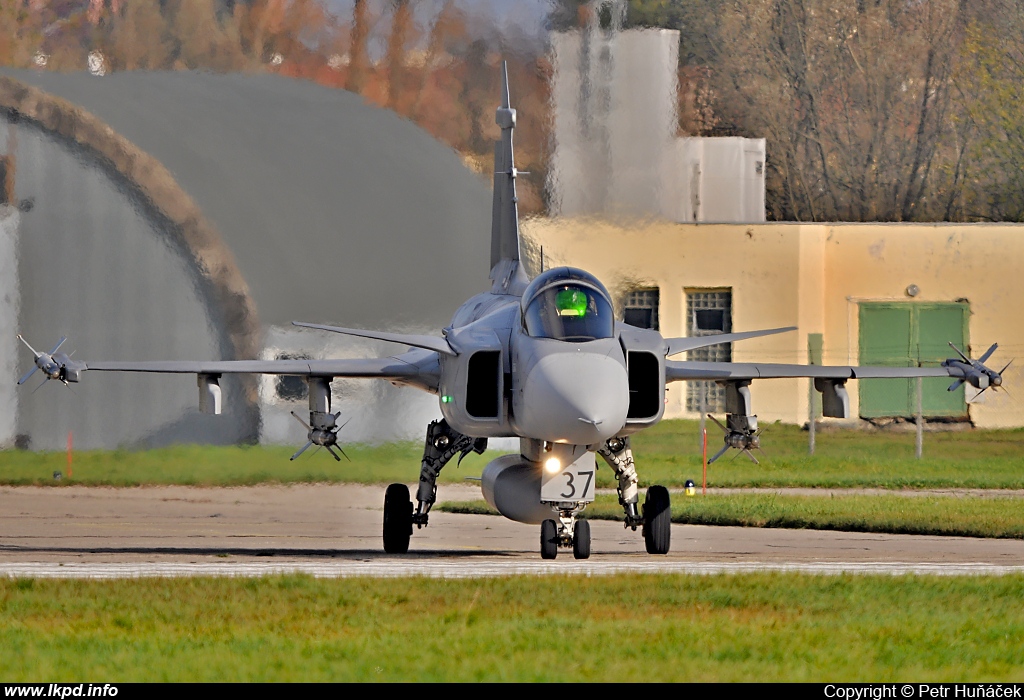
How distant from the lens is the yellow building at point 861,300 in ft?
103

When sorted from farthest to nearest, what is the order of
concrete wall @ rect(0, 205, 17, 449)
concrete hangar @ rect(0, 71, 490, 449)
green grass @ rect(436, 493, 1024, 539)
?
concrete wall @ rect(0, 205, 17, 449) < concrete hangar @ rect(0, 71, 490, 449) < green grass @ rect(436, 493, 1024, 539)

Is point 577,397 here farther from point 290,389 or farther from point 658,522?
point 290,389

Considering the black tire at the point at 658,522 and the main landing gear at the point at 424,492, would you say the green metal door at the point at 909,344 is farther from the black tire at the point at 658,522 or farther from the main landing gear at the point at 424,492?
the black tire at the point at 658,522

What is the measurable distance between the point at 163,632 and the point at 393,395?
48.8ft

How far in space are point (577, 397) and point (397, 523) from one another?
4.27 meters

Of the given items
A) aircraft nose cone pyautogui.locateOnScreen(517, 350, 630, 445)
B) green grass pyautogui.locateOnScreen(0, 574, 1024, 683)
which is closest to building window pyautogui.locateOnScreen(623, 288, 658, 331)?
aircraft nose cone pyautogui.locateOnScreen(517, 350, 630, 445)

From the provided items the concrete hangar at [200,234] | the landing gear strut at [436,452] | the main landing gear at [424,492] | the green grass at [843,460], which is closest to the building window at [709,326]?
the green grass at [843,460]

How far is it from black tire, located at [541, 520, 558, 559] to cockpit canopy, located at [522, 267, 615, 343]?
1853 mm

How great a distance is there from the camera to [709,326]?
32125 millimetres

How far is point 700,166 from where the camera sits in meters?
29.4

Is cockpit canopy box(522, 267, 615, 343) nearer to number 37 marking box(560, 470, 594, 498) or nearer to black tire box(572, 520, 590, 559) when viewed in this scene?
number 37 marking box(560, 470, 594, 498)

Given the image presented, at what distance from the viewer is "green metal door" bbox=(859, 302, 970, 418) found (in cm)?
3228

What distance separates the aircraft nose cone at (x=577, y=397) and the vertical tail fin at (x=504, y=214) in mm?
5209
